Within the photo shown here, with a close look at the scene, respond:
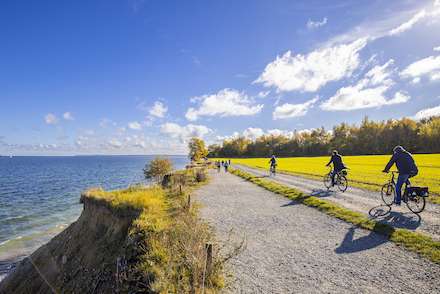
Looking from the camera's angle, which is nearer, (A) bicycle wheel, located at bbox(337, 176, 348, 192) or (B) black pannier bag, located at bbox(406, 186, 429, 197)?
(B) black pannier bag, located at bbox(406, 186, 429, 197)

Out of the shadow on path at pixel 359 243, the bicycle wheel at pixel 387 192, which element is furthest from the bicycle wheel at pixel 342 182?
the shadow on path at pixel 359 243

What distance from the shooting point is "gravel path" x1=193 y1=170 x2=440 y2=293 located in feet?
12.6

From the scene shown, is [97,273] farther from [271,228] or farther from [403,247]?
[403,247]

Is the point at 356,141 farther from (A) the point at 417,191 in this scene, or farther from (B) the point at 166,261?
(B) the point at 166,261

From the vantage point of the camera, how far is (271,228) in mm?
7074

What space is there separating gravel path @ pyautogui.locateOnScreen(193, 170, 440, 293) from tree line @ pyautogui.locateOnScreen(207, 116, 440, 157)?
93.7 meters

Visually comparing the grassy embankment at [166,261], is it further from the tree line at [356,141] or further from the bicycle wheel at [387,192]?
the tree line at [356,141]

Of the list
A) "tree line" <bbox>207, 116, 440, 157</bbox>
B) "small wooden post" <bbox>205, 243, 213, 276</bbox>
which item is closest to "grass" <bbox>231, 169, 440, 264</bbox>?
"small wooden post" <bbox>205, 243, 213, 276</bbox>

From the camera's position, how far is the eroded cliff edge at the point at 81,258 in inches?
269

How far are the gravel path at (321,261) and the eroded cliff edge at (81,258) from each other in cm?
380

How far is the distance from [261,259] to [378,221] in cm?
490

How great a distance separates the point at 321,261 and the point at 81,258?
8.81 meters

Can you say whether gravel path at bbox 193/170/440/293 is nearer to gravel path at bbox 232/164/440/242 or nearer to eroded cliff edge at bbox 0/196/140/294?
gravel path at bbox 232/164/440/242

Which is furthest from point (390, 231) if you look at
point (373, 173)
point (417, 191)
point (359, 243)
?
point (373, 173)
